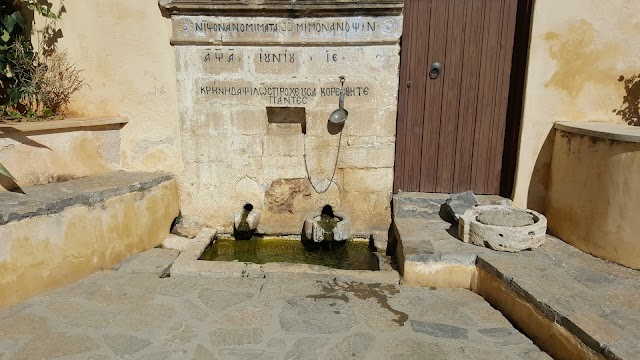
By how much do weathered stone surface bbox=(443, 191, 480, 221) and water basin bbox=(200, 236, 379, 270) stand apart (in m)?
0.90

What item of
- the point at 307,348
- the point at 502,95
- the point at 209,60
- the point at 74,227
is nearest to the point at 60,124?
the point at 74,227

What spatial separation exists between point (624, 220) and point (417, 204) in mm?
1829

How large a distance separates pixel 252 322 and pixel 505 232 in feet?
7.18

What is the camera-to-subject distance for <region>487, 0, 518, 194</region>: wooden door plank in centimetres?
438

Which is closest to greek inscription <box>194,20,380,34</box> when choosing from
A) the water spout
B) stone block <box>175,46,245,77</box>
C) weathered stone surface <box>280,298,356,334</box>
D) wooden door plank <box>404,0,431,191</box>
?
stone block <box>175,46,245,77</box>

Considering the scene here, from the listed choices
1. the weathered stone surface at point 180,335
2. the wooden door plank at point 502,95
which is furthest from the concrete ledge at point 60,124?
the wooden door plank at point 502,95

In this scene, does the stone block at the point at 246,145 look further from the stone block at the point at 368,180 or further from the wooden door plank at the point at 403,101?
the wooden door plank at the point at 403,101

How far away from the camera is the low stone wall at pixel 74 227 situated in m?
3.23

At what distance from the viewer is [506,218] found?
149 inches

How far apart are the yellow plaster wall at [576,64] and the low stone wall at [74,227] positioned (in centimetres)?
388

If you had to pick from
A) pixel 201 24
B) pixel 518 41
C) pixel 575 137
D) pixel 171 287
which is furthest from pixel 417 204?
pixel 201 24

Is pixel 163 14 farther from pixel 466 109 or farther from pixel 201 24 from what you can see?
pixel 466 109

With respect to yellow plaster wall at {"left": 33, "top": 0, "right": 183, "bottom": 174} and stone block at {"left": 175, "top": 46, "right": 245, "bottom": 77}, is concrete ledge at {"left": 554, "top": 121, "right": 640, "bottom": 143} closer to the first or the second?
stone block at {"left": 175, "top": 46, "right": 245, "bottom": 77}

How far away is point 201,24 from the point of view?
14.4 feet
